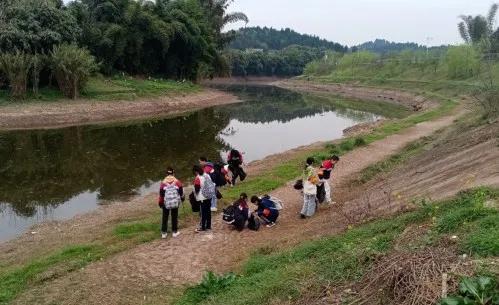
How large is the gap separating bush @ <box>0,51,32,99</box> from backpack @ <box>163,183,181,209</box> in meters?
29.8

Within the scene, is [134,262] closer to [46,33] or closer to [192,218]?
[192,218]

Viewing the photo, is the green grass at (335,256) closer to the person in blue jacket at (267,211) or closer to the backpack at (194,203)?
the person in blue jacket at (267,211)

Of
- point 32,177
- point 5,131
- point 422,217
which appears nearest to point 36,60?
point 5,131

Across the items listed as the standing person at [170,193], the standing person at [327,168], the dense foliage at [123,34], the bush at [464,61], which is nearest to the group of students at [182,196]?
the standing person at [170,193]

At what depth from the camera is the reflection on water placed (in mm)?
18625

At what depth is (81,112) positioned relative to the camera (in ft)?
129

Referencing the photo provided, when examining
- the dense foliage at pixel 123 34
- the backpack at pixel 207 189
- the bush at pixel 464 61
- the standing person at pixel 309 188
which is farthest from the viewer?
the bush at pixel 464 61

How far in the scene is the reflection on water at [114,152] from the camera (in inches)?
733

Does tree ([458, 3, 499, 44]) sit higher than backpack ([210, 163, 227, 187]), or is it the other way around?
tree ([458, 3, 499, 44])

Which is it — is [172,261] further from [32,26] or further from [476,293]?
[32,26]

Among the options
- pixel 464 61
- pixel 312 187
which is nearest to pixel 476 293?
pixel 312 187

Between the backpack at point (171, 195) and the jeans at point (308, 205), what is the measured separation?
12.6 ft

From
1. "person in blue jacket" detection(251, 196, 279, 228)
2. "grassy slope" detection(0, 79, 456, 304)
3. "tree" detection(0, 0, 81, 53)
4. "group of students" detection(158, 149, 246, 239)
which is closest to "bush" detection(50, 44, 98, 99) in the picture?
"tree" detection(0, 0, 81, 53)

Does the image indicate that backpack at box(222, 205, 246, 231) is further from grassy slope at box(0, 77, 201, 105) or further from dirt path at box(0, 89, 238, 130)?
grassy slope at box(0, 77, 201, 105)
